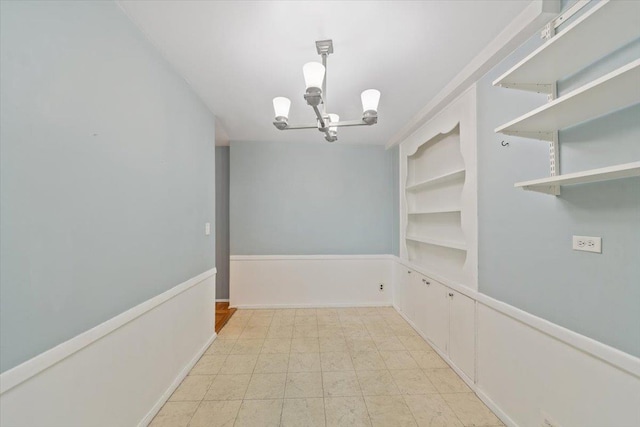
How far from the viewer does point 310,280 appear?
3.98 m

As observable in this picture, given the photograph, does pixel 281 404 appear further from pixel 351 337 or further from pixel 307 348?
pixel 351 337

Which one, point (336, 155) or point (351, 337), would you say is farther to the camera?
point (336, 155)

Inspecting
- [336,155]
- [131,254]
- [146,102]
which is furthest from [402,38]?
[336,155]

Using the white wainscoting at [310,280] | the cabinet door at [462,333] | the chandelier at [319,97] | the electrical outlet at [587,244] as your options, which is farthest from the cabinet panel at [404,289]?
the chandelier at [319,97]

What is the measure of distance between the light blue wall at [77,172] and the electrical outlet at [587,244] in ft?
7.79

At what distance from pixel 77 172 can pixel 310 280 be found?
10.6 ft

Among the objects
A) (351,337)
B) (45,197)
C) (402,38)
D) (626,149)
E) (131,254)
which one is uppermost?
(402,38)

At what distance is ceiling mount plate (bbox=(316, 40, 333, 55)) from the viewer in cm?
164

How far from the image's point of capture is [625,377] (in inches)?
41.4

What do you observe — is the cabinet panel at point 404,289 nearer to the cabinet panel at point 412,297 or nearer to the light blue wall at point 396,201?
the cabinet panel at point 412,297

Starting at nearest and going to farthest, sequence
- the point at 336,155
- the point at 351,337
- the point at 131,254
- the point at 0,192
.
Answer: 1. the point at 0,192
2. the point at 131,254
3. the point at 351,337
4. the point at 336,155

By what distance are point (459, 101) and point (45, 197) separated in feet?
9.18

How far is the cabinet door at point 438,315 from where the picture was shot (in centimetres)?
245

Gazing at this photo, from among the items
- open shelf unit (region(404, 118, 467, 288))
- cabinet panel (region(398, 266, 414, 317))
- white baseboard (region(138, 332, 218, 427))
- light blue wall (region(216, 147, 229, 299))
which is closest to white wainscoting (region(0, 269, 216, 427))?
white baseboard (region(138, 332, 218, 427))
